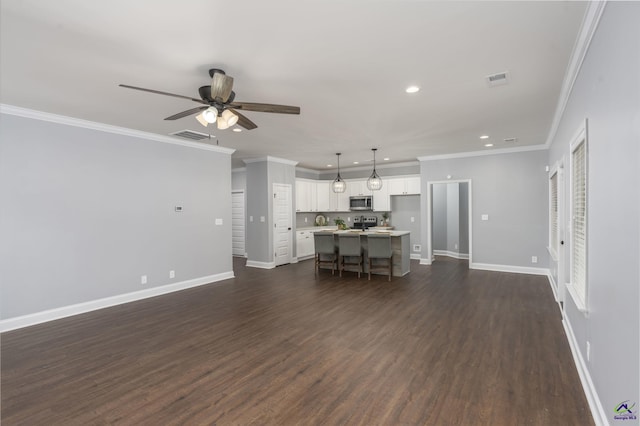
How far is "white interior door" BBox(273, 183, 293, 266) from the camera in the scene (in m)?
7.72

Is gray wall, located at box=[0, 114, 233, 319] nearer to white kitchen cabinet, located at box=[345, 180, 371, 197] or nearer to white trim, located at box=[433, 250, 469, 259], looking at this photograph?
white kitchen cabinet, located at box=[345, 180, 371, 197]

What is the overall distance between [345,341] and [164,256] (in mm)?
3592

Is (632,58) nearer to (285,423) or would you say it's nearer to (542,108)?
(285,423)

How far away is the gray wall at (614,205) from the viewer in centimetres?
142

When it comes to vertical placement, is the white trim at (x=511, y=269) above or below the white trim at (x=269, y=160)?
below

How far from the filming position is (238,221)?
9.25 m

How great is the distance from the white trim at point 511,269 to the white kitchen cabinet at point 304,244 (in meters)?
4.11

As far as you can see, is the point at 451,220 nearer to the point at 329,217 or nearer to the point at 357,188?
the point at 357,188

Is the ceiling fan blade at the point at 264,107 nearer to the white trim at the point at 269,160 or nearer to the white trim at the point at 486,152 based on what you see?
the white trim at the point at 269,160

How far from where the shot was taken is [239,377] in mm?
2646

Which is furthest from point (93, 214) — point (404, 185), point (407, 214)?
point (407, 214)

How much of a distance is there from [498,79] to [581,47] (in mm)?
751

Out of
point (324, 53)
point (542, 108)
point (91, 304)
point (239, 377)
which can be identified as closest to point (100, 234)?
point (91, 304)

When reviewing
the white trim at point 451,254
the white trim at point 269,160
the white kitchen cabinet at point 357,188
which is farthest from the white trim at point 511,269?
the white trim at point 269,160
